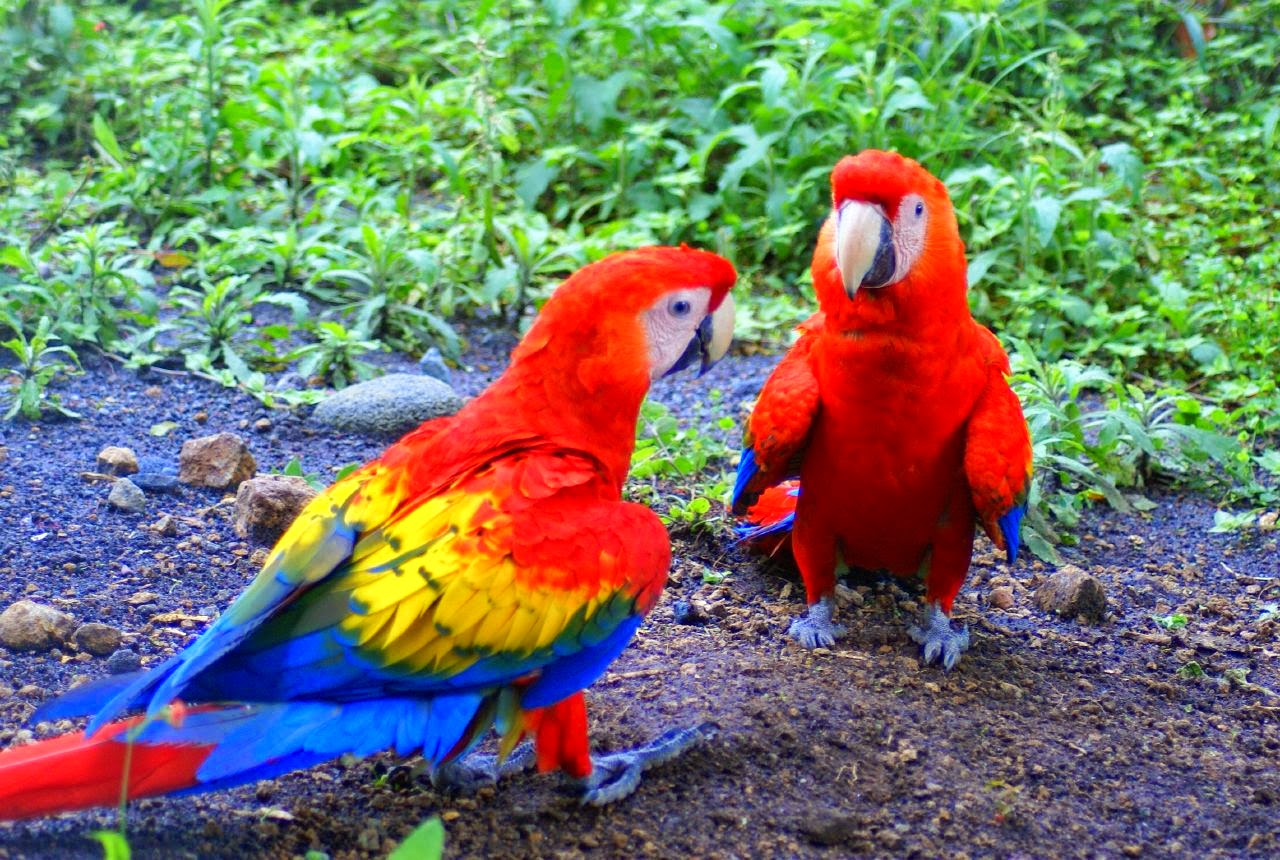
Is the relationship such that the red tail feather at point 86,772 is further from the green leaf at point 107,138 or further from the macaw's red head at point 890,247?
the green leaf at point 107,138

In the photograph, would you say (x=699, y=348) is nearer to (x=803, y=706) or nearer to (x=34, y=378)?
(x=803, y=706)

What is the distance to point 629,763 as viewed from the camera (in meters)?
2.45

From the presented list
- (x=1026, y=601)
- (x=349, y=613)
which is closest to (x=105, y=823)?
(x=349, y=613)

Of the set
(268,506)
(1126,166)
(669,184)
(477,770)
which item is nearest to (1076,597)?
(477,770)

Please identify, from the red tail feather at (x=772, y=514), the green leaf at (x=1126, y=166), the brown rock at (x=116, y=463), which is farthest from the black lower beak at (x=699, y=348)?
the green leaf at (x=1126, y=166)

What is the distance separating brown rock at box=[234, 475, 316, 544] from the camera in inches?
125

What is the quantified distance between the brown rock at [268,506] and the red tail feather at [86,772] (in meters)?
1.18

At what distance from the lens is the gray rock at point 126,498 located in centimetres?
329

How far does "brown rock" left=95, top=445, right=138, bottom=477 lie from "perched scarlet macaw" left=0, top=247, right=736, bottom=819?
4.43 ft

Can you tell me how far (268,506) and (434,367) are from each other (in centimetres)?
134

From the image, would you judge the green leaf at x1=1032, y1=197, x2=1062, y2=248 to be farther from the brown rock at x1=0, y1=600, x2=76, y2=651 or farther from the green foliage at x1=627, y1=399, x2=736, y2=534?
the brown rock at x1=0, y1=600, x2=76, y2=651

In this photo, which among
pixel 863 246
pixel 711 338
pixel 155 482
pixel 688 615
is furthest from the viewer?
pixel 155 482

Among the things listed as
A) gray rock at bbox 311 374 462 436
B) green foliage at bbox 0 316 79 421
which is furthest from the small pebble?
green foliage at bbox 0 316 79 421

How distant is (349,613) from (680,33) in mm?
4206
